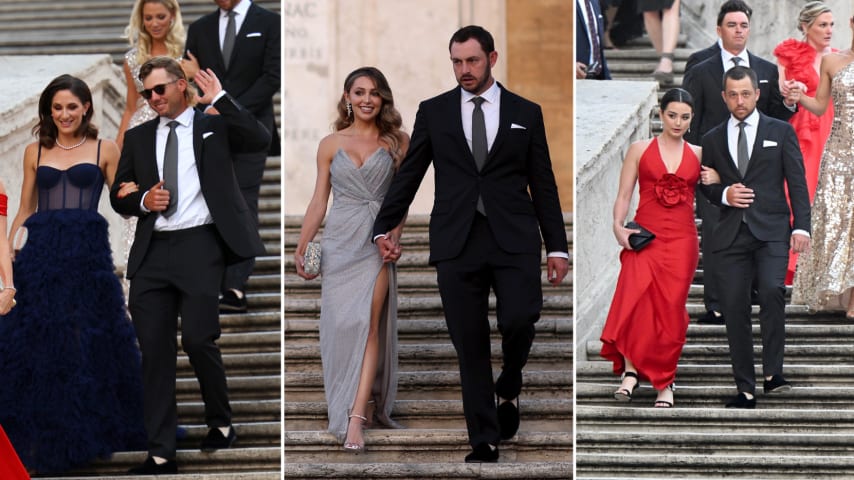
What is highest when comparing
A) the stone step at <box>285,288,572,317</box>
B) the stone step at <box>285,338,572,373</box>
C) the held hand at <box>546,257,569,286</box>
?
the held hand at <box>546,257,569,286</box>

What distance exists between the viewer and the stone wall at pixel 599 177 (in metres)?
8.40

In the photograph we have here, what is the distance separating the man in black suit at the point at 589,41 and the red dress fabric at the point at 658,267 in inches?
17.6

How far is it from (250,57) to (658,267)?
7.06 ft

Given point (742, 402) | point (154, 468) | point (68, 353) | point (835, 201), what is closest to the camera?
point (154, 468)

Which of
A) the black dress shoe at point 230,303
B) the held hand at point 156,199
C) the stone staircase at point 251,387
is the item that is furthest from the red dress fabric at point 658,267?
the held hand at point 156,199

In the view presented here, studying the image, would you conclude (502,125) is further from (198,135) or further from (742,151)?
(198,135)

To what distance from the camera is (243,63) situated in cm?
907

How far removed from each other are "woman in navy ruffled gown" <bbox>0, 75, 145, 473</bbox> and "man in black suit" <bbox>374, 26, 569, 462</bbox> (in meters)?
1.37

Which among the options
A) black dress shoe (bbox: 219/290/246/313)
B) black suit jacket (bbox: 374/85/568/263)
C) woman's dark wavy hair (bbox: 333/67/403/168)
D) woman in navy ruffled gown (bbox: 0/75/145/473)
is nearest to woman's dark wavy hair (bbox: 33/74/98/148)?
woman in navy ruffled gown (bbox: 0/75/145/473)

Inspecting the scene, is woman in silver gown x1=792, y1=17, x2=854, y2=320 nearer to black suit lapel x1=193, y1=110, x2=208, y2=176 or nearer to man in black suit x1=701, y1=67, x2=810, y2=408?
man in black suit x1=701, y1=67, x2=810, y2=408

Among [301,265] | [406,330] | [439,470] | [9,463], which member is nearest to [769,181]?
[406,330]

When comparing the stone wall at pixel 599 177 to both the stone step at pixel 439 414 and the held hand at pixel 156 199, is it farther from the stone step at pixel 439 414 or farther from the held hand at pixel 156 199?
the held hand at pixel 156 199

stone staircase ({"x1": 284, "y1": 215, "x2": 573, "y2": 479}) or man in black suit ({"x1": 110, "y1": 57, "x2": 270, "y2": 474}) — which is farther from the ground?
man in black suit ({"x1": 110, "y1": 57, "x2": 270, "y2": 474})

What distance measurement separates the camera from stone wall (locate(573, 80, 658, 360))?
840cm
